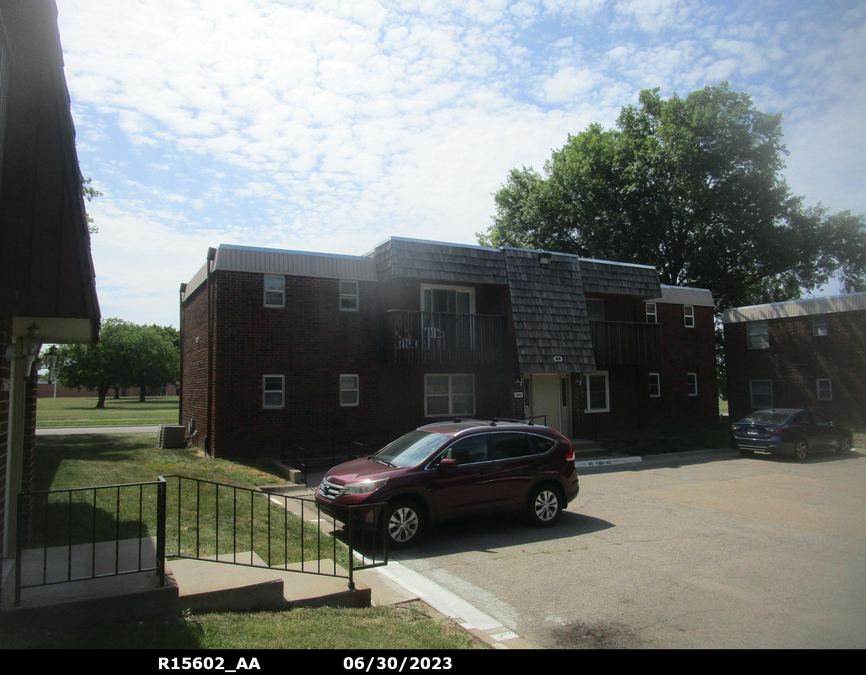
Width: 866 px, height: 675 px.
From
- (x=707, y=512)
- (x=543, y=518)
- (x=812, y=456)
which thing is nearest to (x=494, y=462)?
(x=543, y=518)

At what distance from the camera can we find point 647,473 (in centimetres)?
1634

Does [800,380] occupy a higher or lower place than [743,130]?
lower

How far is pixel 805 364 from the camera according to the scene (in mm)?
26672

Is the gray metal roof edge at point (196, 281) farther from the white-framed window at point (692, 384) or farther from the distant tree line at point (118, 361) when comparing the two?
the distant tree line at point (118, 361)

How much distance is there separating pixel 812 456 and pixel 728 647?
701 inches

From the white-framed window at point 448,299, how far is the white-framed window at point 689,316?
11.1m

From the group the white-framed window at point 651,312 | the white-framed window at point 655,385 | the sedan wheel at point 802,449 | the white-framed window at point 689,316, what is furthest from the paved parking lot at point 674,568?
the white-framed window at point 689,316

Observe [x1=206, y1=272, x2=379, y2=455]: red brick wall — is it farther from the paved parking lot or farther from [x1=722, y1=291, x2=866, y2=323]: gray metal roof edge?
[x1=722, y1=291, x2=866, y2=323]: gray metal roof edge

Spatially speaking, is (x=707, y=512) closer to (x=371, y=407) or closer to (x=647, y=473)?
(x=647, y=473)

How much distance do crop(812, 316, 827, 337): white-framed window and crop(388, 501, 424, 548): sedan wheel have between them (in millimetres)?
24181

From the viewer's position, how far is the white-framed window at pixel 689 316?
26.4m

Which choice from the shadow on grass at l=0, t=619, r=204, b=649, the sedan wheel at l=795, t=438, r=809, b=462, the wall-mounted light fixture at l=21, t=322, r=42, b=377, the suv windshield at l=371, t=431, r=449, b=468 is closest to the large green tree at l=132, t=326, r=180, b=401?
the sedan wheel at l=795, t=438, r=809, b=462

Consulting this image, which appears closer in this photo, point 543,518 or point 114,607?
point 114,607

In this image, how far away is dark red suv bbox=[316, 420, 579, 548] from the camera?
8898 mm
